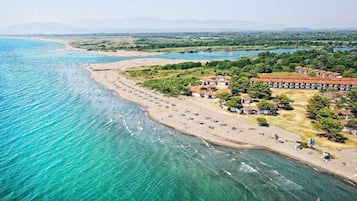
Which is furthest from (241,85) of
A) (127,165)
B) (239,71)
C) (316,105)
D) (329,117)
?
(127,165)

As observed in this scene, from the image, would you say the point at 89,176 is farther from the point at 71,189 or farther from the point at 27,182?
the point at 27,182

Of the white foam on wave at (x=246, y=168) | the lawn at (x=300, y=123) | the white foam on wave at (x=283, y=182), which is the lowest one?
the white foam on wave at (x=283, y=182)

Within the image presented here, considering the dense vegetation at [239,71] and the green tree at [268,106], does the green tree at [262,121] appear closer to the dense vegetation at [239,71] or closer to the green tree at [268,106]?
the green tree at [268,106]

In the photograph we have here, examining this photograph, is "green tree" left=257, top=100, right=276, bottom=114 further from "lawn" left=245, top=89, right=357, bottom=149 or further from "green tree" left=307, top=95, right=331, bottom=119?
"green tree" left=307, top=95, right=331, bottom=119

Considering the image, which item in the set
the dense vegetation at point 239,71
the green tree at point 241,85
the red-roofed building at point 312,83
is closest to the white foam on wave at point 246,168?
the dense vegetation at point 239,71

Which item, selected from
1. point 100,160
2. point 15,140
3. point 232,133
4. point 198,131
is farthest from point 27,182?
point 232,133

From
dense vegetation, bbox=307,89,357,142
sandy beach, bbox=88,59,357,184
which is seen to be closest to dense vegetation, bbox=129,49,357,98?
sandy beach, bbox=88,59,357,184
